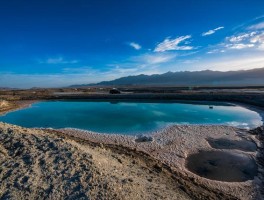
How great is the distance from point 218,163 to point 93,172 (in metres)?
6.41

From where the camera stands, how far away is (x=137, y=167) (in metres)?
10.0

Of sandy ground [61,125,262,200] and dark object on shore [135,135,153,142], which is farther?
dark object on shore [135,135,153,142]

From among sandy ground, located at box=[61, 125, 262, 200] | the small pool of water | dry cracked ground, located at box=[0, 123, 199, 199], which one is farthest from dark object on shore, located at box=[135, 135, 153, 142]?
dry cracked ground, located at box=[0, 123, 199, 199]

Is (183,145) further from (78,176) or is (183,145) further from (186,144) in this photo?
(78,176)

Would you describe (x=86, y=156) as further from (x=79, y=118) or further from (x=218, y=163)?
(x=79, y=118)

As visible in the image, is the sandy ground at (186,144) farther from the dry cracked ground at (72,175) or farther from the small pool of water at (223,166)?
the dry cracked ground at (72,175)

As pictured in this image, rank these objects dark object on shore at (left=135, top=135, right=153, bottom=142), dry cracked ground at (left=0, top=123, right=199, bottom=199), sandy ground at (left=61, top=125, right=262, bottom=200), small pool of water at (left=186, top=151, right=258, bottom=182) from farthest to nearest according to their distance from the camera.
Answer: dark object on shore at (left=135, top=135, right=153, bottom=142) → small pool of water at (left=186, top=151, right=258, bottom=182) → sandy ground at (left=61, top=125, right=262, bottom=200) → dry cracked ground at (left=0, top=123, right=199, bottom=199)

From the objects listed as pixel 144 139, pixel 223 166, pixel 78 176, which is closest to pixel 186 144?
pixel 144 139

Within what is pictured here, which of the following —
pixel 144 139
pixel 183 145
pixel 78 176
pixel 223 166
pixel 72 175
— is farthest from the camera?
pixel 144 139

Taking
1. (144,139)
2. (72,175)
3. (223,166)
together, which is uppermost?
(72,175)

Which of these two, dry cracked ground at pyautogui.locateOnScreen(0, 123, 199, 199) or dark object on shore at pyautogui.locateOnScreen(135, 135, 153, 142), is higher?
dry cracked ground at pyautogui.locateOnScreen(0, 123, 199, 199)

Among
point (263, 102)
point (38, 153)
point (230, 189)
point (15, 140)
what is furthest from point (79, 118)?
point (263, 102)

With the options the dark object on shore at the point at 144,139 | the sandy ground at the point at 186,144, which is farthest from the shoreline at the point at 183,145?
the dark object on shore at the point at 144,139

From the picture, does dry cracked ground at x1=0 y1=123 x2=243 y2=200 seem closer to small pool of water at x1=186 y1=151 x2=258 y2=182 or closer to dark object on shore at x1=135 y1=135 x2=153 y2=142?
small pool of water at x1=186 y1=151 x2=258 y2=182
